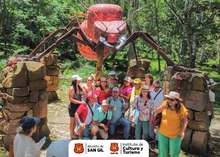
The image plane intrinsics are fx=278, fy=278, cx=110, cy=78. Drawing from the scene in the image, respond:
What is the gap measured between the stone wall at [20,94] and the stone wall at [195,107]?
2.60 metres

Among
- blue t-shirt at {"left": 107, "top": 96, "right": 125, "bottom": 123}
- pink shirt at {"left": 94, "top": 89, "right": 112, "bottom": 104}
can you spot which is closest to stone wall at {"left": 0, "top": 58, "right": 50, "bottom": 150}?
pink shirt at {"left": 94, "top": 89, "right": 112, "bottom": 104}

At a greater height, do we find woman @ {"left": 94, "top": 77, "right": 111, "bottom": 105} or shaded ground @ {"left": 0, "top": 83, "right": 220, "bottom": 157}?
woman @ {"left": 94, "top": 77, "right": 111, "bottom": 105}

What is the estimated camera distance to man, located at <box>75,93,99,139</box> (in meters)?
4.93

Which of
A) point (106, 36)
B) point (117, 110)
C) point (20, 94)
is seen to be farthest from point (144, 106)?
point (20, 94)

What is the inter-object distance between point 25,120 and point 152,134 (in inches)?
135

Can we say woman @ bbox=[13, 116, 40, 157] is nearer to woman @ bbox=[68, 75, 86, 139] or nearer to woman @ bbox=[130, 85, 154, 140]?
woman @ bbox=[68, 75, 86, 139]

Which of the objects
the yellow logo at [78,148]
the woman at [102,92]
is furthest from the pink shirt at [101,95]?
the yellow logo at [78,148]

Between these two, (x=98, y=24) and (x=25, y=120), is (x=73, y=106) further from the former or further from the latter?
(x=25, y=120)

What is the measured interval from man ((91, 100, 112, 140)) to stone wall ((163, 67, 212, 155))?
139cm

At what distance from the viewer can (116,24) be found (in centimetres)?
624

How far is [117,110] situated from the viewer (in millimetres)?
5391

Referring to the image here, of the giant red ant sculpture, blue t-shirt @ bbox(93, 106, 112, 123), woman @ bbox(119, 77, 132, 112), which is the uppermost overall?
the giant red ant sculpture

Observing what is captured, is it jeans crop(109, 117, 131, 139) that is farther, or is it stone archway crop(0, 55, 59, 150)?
jeans crop(109, 117, 131, 139)

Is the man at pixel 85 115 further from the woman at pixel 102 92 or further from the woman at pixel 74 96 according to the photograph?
the woman at pixel 102 92
